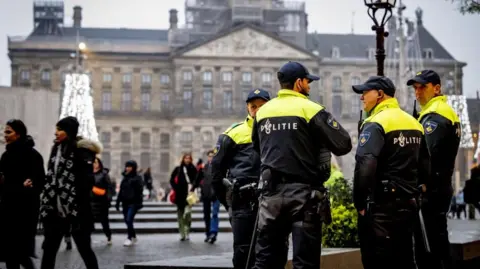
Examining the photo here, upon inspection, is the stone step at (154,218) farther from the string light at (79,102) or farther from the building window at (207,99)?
the building window at (207,99)

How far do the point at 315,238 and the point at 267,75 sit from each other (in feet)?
272

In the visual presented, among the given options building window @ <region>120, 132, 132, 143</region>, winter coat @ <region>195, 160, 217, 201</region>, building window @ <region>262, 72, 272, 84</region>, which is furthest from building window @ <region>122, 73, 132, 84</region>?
winter coat @ <region>195, 160, 217, 201</region>

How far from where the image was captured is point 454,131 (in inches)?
324

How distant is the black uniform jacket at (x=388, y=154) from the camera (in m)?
6.77

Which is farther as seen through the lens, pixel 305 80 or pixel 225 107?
pixel 225 107

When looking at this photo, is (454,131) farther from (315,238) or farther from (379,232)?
(315,238)

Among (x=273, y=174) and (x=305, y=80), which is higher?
(x=305, y=80)

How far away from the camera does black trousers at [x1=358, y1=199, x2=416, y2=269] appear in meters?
6.79

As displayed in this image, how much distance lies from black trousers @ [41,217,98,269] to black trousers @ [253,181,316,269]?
8.25 ft

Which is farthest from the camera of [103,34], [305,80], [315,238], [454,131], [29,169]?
[103,34]

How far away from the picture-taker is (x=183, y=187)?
683 inches

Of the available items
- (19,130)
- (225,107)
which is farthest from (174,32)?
(19,130)

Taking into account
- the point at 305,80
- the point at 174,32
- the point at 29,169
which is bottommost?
the point at 29,169

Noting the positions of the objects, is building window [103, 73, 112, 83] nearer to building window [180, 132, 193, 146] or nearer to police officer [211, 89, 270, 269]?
building window [180, 132, 193, 146]
